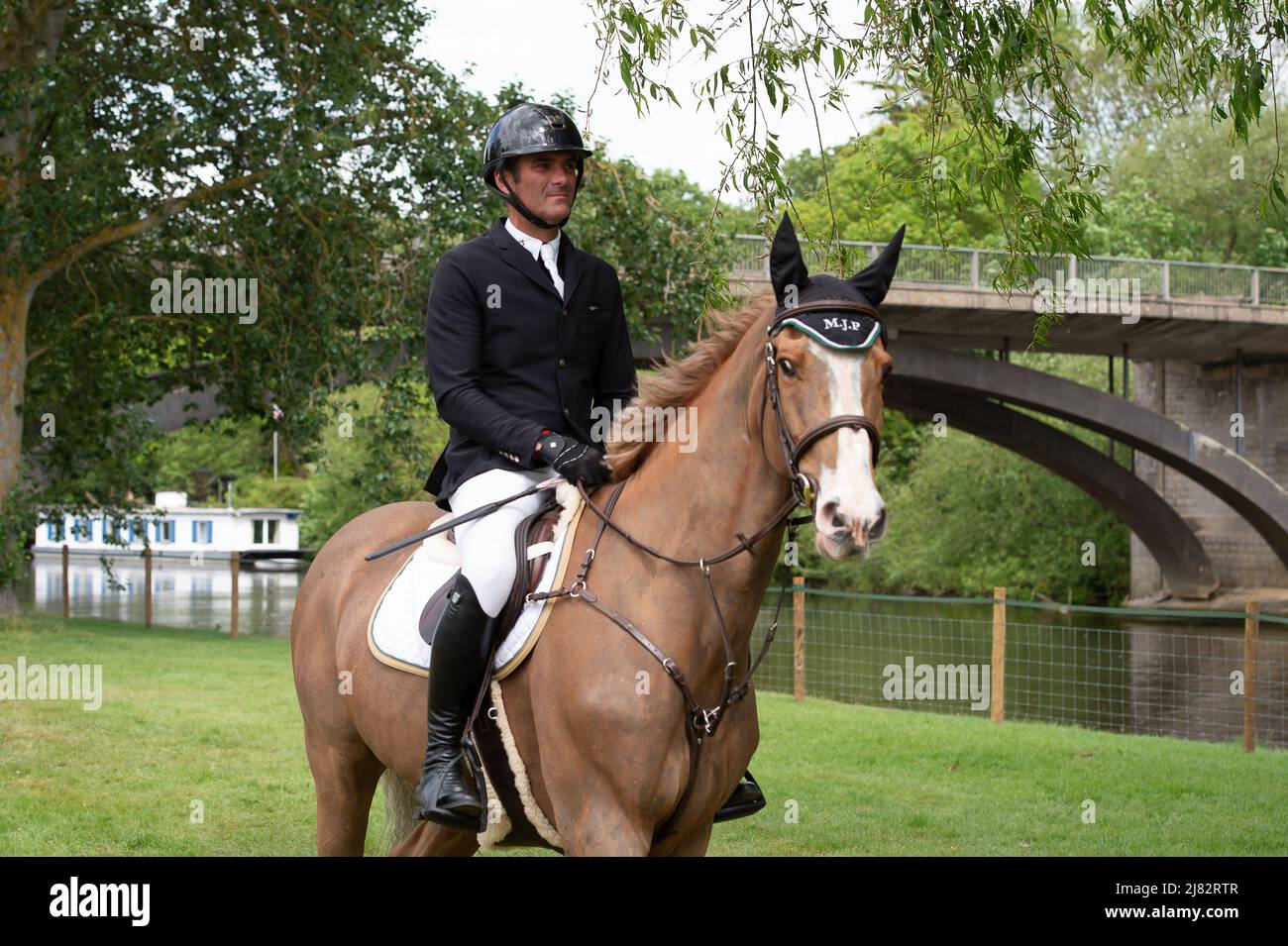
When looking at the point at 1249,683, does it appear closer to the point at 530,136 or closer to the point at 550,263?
the point at 550,263

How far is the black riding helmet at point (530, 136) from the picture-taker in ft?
14.0

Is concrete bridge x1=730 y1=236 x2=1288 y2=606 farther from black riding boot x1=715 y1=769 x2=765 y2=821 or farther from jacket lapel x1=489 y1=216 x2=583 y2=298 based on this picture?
black riding boot x1=715 y1=769 x2=765 y2=821

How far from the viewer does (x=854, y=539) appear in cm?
314

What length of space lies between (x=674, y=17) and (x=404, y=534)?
2.61 metres

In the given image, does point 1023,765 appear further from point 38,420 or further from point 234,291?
point 38,420

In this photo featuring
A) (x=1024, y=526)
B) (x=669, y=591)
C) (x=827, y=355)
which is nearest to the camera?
(x=827, y=355)

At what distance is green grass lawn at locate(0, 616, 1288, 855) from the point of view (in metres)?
7.68

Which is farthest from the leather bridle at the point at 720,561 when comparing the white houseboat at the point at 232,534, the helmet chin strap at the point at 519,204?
the white houseboat at the point at 232,534

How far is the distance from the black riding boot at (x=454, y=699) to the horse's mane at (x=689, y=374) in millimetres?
598

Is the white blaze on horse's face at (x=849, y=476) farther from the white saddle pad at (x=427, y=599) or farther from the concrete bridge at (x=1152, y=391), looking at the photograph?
the concrete bridge at (x=1152, y=391)

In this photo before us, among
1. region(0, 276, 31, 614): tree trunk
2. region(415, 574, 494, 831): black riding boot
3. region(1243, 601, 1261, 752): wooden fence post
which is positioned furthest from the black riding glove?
region(0, 276, 31, 614): tree trunk

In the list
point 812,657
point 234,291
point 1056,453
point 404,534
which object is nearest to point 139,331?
point 234,291

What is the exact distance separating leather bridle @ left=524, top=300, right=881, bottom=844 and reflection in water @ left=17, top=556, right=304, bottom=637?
56.2 ft

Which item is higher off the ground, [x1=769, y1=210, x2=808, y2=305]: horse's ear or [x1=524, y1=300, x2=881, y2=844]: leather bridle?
[x1=769, y1=210, x2=808, y2=305]: horse's ear
